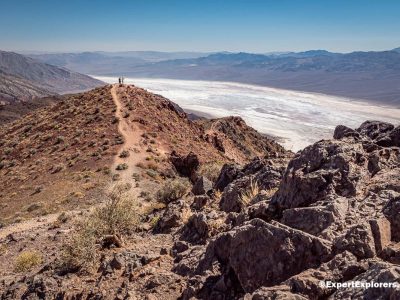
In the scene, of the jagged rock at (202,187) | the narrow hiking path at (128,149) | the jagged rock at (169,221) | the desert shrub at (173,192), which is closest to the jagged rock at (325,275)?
the jagged rock at (169,221)

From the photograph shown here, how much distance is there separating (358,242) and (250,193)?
166 inches

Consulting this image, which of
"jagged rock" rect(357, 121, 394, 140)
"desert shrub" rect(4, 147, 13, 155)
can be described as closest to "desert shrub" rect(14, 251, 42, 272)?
"jagged rock" rect(357, 121, 394, 140)

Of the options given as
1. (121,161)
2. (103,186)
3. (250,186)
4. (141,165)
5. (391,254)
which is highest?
(391,254)

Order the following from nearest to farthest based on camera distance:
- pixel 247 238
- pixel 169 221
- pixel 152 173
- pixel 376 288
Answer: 1. pixel 376 288
2. pixel 247 238
3. pixel 169 221
4. pixel 152 173

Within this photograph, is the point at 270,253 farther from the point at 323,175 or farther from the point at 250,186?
the point at 250,186

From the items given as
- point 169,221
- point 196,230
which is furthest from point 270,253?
point 169,221

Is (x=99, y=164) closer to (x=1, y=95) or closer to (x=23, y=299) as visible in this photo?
(x=23, y=299)

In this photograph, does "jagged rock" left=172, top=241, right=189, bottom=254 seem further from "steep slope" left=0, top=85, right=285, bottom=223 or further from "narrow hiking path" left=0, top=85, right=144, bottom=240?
"steep slope" left=0, top=85, right=285, bottom=223

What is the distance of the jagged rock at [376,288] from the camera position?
3.61m

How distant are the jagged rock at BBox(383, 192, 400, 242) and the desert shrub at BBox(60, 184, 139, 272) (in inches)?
211

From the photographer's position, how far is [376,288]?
373cm

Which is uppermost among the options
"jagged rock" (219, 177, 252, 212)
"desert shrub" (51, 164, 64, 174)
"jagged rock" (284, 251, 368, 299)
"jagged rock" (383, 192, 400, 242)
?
"jagged rock" (383, 192, 400, 242)

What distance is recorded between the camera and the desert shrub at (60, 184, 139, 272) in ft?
26.9

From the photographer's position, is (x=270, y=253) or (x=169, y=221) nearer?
(x=270, y=253)
